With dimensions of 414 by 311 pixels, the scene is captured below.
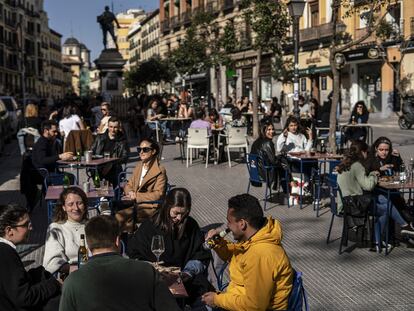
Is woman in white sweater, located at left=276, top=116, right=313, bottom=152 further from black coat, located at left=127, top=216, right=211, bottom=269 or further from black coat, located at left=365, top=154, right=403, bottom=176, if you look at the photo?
black coat, located at left=127, top=216, right=211, bottom=269

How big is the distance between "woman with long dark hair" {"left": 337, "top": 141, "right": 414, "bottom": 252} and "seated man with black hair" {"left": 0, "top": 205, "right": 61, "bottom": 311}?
4449 millimetres

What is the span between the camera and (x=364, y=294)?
628cm

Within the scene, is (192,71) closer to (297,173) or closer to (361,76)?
(361,76)

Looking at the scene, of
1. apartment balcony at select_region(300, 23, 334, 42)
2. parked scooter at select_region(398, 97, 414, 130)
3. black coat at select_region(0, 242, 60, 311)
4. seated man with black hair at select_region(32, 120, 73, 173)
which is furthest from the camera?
apartment balcony at select_region(300, 23, 334, 42)

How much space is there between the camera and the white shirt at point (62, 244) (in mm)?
5089

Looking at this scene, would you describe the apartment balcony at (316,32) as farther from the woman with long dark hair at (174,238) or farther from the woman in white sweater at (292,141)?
the woman with long dark hair at (174,238)

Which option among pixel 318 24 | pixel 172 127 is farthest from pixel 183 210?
pixel 318 24

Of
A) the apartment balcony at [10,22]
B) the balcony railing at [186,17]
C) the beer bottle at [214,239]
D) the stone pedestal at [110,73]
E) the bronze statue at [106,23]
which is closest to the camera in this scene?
the beer bottle at [214,239]

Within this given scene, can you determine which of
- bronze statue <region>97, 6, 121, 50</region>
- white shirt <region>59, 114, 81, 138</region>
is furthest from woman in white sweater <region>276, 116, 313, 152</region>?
bronze statue <region>97, 6, 121, 50</region>

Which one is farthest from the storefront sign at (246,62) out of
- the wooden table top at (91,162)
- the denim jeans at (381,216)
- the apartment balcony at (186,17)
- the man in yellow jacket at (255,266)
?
the man in yellow jacket at (255,266)

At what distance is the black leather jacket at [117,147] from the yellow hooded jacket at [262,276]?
7334mm

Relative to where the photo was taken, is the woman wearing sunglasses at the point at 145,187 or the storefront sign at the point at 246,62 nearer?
the woman wearing sunglasses at the point at 145,187

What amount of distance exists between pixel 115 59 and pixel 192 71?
787 cm

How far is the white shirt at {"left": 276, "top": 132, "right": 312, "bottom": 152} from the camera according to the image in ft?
38.0
